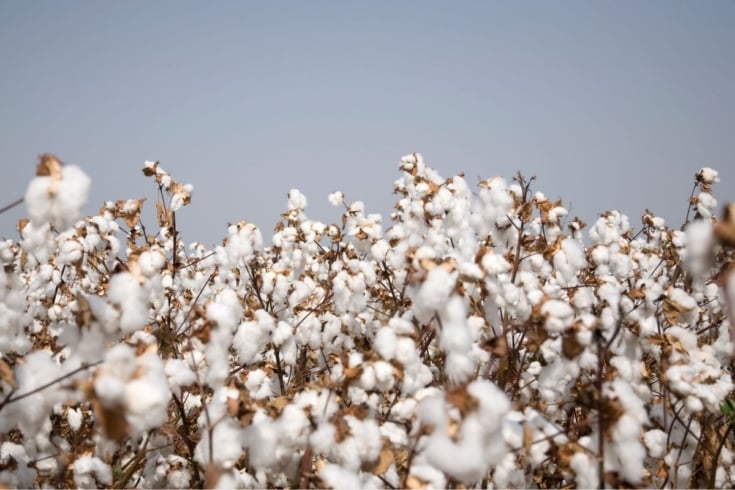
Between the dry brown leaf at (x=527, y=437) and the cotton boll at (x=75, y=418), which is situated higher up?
the cotton boll at (x=75, y=418)

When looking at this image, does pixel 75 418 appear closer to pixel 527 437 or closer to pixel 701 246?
pixel 527 437

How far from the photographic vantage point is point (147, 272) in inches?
96.3

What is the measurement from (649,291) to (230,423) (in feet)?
7.11

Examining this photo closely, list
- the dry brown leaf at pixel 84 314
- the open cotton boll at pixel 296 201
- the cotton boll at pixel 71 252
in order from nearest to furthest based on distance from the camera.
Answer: the dry brown leaf at pixel 84 314 < the cotton boll at pixel 71 252 < the open cotton boll at pixel 296 201

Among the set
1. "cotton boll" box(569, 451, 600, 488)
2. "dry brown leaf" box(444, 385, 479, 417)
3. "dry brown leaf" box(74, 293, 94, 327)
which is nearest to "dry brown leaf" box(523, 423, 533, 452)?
"cotton boll" box(569, 451, 600, 488)

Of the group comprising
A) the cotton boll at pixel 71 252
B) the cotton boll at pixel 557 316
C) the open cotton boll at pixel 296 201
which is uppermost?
the open cotton boll at pixel 296 201

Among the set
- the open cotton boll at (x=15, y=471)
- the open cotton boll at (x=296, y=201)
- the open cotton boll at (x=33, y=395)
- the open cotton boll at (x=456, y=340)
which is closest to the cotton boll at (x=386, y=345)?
the open cotton boll at (x=456, y=340)

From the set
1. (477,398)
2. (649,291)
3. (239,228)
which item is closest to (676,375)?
(649,291)

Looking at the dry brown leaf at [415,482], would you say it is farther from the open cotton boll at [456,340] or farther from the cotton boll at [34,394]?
the cotton boll at [34,394]

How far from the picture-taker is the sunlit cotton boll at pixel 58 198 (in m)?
1.74

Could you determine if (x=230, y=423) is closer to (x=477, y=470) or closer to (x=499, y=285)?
(x=477, y=470)

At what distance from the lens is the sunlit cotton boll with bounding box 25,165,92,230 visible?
174cm

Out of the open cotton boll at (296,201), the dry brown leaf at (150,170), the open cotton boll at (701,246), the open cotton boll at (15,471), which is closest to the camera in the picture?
the open cotton boll at (701,246)

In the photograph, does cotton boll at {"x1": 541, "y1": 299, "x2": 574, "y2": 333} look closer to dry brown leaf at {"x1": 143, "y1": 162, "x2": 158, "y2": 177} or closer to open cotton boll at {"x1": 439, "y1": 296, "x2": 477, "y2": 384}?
open cotton boll at {"x1": 439, "y1": 296, "x2": 477, "y2": 384}
